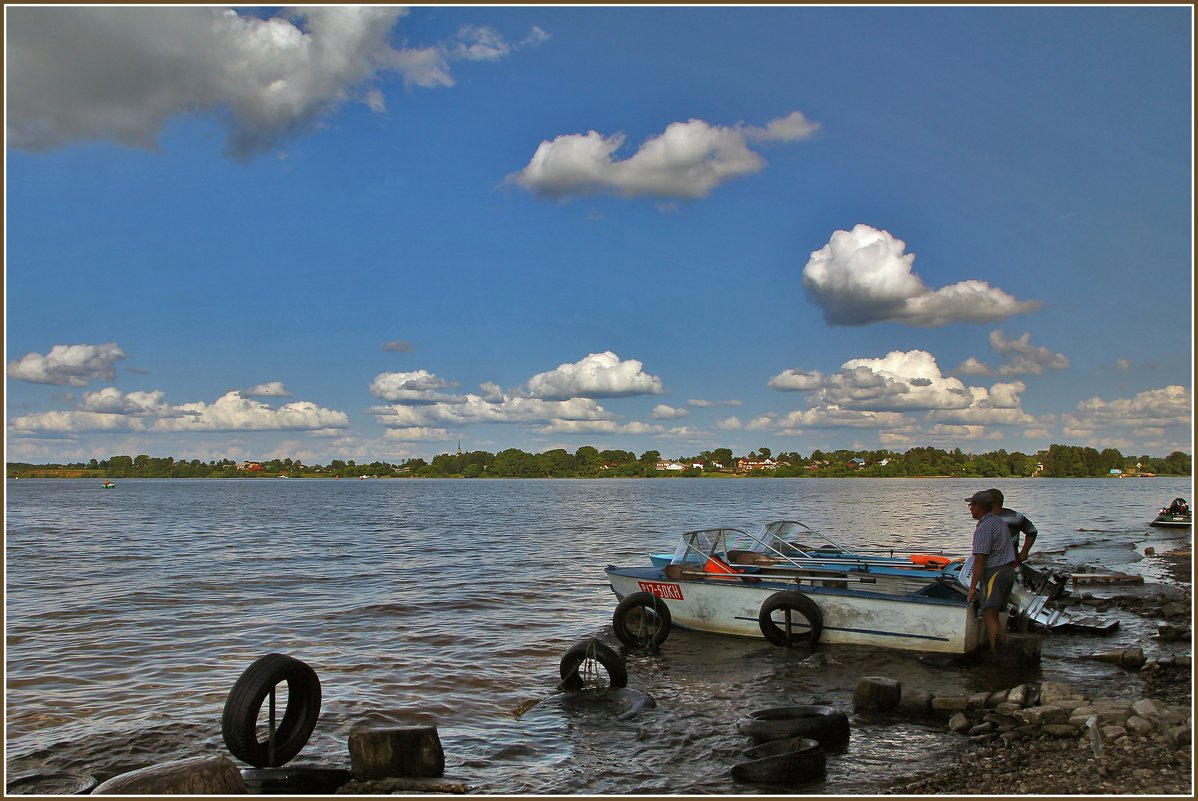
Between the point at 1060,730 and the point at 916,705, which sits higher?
the point at 1060,730

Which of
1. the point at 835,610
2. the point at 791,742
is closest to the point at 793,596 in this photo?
the point at 835,610

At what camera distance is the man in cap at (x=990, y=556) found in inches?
482

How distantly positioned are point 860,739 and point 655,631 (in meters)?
6.33

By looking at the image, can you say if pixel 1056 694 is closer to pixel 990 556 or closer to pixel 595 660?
pixel 990 556

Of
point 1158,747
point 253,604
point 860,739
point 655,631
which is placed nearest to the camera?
point 1158,747

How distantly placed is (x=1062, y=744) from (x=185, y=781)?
330 inches

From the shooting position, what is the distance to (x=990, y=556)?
12.4 m

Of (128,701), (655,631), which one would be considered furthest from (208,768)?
(655,631)

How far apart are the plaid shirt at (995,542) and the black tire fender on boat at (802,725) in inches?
174

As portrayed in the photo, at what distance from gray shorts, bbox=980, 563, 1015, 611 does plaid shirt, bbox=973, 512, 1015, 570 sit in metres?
0.14

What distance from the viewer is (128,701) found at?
12.2 m

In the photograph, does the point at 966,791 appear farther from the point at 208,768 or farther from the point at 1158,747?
the point at 208,768

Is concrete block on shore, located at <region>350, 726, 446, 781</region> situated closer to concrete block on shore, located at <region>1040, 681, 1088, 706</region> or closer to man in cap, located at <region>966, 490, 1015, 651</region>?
concrete block on shore, located at <region>1040, 681, 1088, 706</region>

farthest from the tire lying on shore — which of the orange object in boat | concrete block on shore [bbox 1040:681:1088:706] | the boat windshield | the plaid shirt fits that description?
the boat windshield
